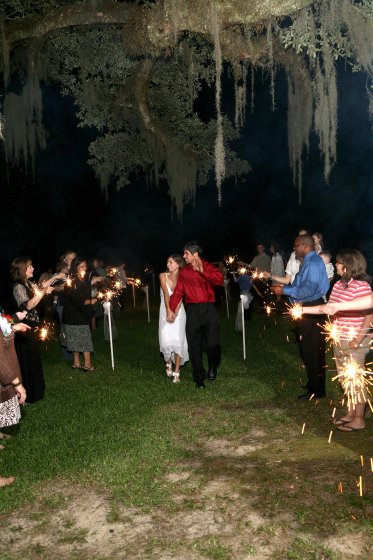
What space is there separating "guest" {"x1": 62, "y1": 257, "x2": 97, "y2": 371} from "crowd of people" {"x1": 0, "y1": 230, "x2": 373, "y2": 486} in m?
0.02

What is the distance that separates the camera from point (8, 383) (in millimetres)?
5555

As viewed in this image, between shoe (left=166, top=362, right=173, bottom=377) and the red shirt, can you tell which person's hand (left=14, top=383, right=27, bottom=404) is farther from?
shoe (left=166, top=362, right=173, bottom=377)

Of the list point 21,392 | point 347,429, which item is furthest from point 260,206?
point 21,392

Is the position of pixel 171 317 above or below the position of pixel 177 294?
below

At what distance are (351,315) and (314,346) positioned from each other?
170cm

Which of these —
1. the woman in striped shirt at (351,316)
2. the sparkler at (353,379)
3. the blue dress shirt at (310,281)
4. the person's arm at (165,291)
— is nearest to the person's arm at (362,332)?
the woman in striped shirt at (351,316)

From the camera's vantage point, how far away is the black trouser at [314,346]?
756 centimetres

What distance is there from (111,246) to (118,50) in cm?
2310

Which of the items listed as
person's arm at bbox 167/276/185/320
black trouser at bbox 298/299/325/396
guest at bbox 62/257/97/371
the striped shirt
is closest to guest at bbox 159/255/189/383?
person's arm at bbox 167/276/185/320

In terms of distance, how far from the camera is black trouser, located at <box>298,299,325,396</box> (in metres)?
7.56

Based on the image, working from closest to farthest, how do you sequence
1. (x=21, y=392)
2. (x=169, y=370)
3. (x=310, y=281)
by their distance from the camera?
(x=21, y=392) → (x=310, y=281) → (x=169, y=370)

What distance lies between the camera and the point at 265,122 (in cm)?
3731

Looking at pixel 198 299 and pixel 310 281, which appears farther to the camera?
pixel 198 299

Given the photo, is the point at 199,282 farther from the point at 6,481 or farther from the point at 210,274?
the point at 6,481
